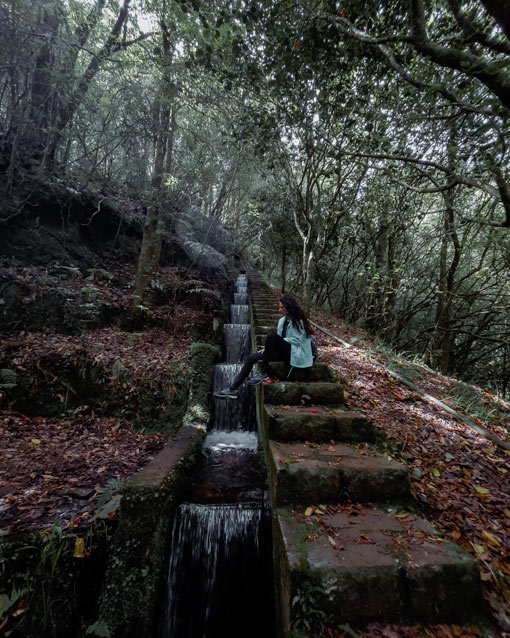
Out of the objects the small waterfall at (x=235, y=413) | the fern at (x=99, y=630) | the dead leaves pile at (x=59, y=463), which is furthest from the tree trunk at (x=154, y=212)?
the fern at (x=99, y=630)

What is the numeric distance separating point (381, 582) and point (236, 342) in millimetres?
6521

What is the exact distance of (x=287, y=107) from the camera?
633 cm

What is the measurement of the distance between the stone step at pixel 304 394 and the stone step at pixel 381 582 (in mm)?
1973

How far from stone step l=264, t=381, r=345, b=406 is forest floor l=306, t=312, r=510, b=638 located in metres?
0.28

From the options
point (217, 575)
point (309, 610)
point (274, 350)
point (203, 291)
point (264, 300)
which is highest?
point (203, 291)

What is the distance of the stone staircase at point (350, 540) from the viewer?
6.14 feet

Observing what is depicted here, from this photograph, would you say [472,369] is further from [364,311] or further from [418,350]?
[364,311]

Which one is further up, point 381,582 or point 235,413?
point 381,582

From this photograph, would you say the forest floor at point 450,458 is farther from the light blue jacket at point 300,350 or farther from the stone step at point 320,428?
the light blue jacket at point 300,350

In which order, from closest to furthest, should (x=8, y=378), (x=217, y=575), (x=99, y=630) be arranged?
(x=99, y=630)
(x=217, y=575)
(x=8, y=378)

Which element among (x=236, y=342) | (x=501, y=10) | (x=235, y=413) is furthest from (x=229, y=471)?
(x=501, y=10)

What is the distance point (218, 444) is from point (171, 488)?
168cm

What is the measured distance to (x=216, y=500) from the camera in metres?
3.51

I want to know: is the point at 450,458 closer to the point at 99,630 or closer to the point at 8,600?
the point at 99,630
